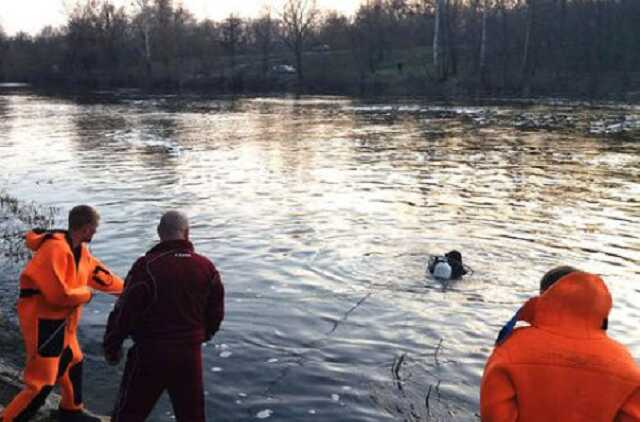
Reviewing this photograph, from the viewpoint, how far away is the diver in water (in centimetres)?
1100

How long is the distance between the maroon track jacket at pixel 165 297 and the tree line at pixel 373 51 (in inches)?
2125

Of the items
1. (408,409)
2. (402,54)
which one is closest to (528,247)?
(408,409)

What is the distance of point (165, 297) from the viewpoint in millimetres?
4758

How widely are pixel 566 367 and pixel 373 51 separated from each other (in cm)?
8134

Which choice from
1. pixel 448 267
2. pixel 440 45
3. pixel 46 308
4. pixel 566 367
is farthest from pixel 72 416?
pixel 440 45

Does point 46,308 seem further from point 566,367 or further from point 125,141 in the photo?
point 125,141

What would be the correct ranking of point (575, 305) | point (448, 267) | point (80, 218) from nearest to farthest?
point (575, 305) → point (80, 218) → point (448, 267)

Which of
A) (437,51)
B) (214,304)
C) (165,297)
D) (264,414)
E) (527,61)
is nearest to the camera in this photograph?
(165,297)

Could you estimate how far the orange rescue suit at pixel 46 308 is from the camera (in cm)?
515

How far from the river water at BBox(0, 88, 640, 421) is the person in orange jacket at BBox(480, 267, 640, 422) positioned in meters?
3.46

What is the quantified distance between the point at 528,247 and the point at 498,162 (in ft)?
37.6

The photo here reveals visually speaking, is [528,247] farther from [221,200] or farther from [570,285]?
[570,285]

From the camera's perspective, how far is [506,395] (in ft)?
11.6

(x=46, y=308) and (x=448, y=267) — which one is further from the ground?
(x=46, y=308)
